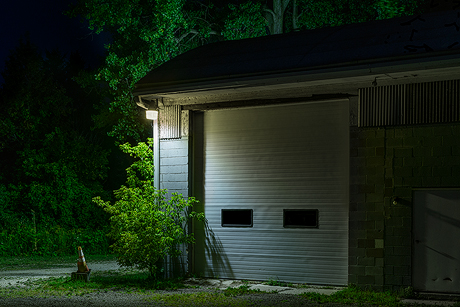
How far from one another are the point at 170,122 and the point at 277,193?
3.00m

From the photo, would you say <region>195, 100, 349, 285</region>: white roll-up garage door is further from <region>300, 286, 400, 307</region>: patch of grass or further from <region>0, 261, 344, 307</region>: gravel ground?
<region>300, 286, 400, 307</region>: patch of grass

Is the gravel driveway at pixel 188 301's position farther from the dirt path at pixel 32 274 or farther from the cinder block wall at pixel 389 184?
the cinder block wall at pixel 389 184

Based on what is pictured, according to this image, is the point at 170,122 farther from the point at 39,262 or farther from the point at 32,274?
the point at 39,262

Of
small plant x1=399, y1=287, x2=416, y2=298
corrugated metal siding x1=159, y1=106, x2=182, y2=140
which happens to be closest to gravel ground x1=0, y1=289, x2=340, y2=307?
small plant x1=399, y1=287, x2=416, y2=298

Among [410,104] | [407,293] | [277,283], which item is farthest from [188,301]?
[410,104]

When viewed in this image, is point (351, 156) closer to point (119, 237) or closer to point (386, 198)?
point (386, 198)

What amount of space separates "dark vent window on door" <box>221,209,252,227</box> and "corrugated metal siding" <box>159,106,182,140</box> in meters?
2.06

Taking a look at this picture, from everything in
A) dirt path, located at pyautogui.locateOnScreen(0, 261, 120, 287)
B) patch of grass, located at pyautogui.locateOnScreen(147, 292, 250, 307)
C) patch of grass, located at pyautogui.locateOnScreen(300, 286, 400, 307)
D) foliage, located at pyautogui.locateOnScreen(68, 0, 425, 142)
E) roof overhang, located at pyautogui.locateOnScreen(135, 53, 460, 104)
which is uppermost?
foliage, located at pyautogui.locateOnScreen(68, 0, 425, 142)

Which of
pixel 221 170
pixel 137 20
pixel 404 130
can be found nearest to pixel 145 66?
pixel 137 20

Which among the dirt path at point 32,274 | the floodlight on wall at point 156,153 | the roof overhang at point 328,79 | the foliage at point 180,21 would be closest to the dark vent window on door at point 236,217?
the floodlight on wall at point 156,153

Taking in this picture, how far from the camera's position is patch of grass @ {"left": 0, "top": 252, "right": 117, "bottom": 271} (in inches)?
609

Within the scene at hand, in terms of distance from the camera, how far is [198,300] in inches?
355

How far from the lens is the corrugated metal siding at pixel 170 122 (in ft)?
39.2

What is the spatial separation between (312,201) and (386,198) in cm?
157
